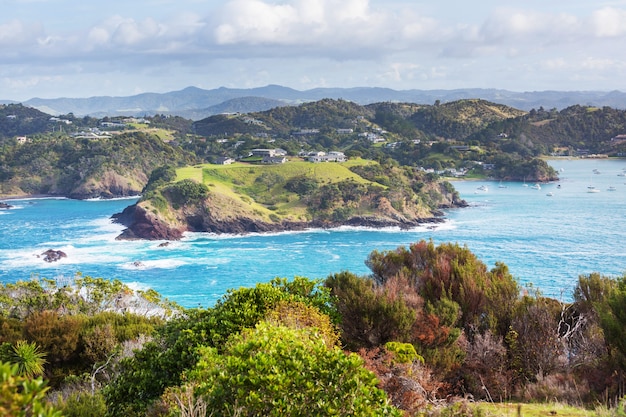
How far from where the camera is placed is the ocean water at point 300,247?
134 feet

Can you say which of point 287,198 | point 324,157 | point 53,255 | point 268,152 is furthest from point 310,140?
point 53,255

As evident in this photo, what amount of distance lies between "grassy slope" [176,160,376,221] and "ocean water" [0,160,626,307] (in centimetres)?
537

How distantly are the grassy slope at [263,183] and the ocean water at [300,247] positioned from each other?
5373mm

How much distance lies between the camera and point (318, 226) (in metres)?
63.0

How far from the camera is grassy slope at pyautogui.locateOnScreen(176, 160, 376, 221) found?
64.0 metres

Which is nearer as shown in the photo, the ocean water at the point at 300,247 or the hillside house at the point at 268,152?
the ocean water at the point at 300,247

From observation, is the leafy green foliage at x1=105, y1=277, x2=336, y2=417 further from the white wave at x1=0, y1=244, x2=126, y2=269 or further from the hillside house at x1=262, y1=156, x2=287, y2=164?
the hillside house at x1=262, y1=156, x2=287, y2=164

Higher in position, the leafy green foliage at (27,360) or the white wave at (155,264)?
the leafy green foliage at (27,360)

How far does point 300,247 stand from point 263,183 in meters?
20.6

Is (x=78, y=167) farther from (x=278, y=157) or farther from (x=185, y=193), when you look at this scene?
(x=185, y=193)

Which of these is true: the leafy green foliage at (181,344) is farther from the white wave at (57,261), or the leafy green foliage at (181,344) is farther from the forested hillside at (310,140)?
the forested hillside at (310,140)

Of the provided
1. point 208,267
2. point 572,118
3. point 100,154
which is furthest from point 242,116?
point 208,267

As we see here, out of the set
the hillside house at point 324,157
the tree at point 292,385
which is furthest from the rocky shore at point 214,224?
the tree at point 292,385

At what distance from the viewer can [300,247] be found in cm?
5284
